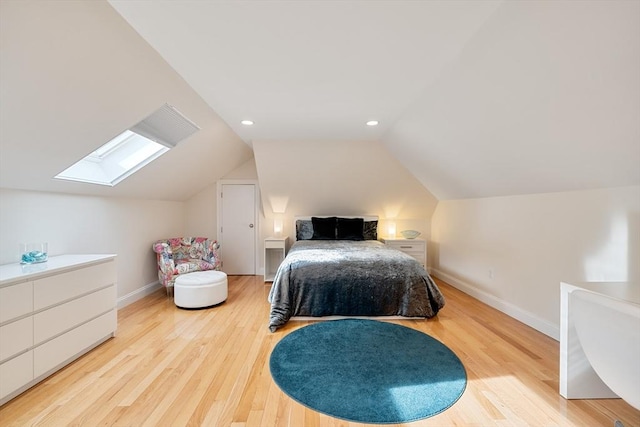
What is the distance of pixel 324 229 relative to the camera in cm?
462

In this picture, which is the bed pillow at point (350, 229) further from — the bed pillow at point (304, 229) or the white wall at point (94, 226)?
the white wall at point (94, 226)

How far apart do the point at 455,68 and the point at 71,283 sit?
3275 mm

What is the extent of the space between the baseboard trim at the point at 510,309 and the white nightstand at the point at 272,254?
8.98 feet

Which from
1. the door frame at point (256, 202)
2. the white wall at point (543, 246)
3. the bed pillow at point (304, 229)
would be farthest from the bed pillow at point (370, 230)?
the door frame at point (256, 202)

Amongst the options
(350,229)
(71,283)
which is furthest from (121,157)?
(350,229)

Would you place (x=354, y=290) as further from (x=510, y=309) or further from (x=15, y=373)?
→ (x=15, y=373)

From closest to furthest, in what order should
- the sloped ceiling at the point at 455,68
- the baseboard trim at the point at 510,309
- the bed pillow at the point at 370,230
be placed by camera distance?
the sloped ceiling at the point at 455,68 < the baseboard trim at the point at 510,309 < the bed pillow at the point at 370,230

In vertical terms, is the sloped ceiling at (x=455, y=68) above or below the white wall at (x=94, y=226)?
above

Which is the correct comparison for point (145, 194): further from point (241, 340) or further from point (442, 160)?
point (442, 160)

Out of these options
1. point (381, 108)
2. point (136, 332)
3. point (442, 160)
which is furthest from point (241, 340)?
point (442, 160)

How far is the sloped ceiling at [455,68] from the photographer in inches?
54.1

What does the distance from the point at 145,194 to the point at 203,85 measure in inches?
85.5

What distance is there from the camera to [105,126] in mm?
2193

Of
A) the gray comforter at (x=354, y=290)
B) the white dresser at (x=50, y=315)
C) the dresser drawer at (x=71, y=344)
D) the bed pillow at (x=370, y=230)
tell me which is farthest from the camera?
the bed pillow at (x=370, y=230)
